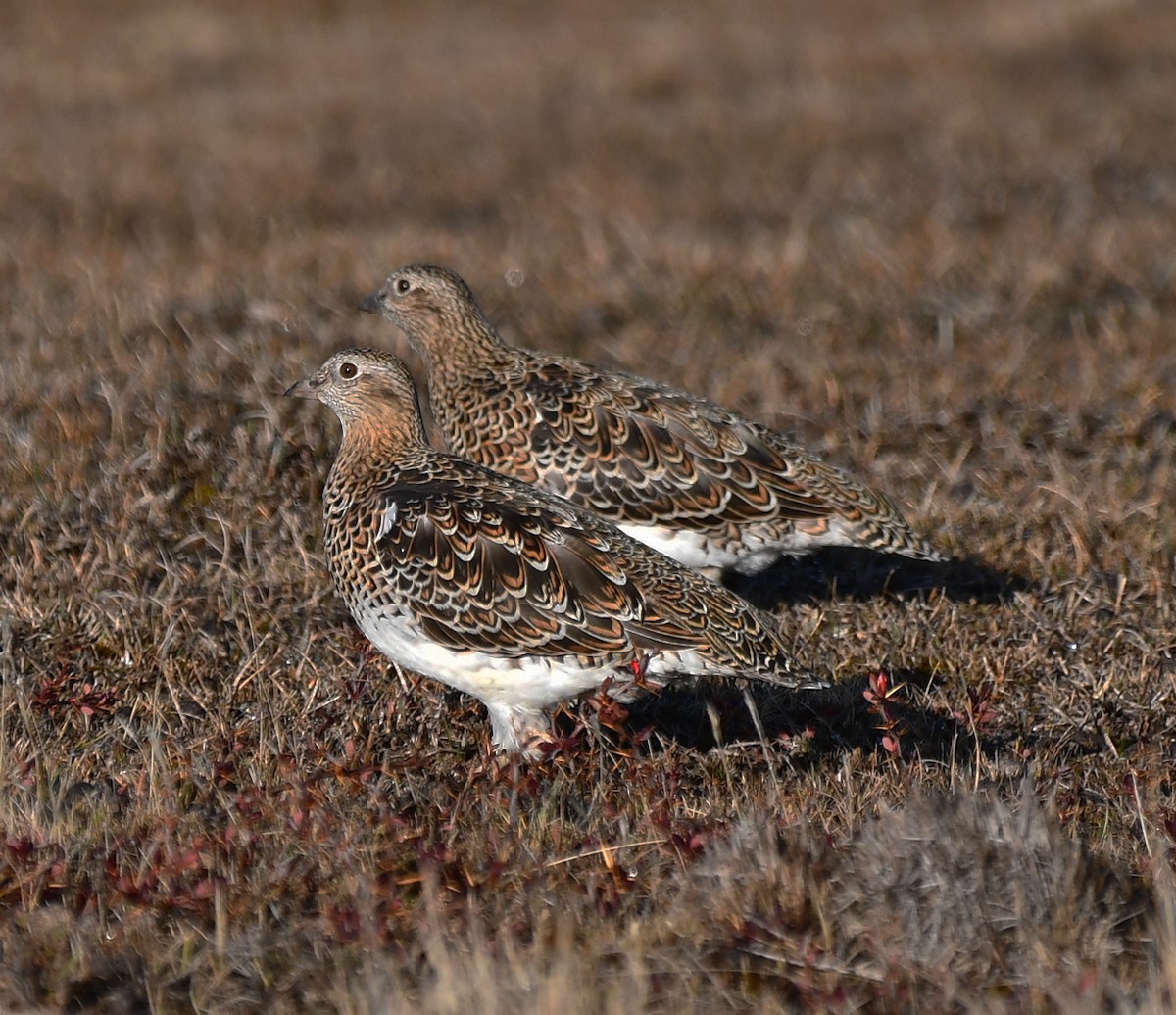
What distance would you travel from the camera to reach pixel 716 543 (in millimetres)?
6270

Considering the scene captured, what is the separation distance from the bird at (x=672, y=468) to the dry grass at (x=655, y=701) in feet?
1.19

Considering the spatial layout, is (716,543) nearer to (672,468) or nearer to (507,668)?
(672,468)

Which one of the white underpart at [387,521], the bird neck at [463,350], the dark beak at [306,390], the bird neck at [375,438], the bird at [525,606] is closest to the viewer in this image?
the bird at [525,606]

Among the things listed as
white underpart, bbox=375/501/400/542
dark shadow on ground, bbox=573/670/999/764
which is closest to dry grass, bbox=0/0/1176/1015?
dark shadow on ground, bbox=573/670/999/764

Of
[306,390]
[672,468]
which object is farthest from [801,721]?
[306,390]

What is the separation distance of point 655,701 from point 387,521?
1189 millimetres

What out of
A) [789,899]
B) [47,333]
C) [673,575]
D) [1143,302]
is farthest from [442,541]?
[1143,302]

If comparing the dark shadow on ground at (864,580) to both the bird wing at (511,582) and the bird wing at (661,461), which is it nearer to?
the bird wing at (661,461)

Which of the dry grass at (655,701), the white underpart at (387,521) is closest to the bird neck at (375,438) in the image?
the white underpart at (387,521)

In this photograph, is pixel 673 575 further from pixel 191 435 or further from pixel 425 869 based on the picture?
pixel 191 435

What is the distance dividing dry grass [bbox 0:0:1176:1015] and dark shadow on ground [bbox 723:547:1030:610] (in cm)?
3

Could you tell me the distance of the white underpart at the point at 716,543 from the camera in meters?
6.26

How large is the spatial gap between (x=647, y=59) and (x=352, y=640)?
14326 mm

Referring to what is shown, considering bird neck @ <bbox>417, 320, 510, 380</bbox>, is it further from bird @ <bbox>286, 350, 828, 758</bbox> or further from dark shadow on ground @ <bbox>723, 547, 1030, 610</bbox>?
bird @ <bbox>286, 350, 828, 758</bbox>
